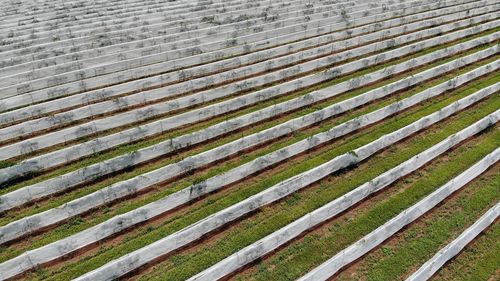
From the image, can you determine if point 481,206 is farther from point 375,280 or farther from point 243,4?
point 243,4

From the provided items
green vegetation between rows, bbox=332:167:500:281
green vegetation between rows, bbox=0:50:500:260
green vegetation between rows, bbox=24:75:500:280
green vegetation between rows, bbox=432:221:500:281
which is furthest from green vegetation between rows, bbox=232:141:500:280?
green vegetation between rows, bbox=0:50:500:260

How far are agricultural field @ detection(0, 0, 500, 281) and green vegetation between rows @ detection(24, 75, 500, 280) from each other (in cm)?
6

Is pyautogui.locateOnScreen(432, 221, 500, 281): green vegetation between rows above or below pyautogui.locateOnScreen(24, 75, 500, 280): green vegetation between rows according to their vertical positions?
below

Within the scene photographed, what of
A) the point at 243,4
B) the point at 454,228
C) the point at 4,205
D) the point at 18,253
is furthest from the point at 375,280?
the point at 243,4

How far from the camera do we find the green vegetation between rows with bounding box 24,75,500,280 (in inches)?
427

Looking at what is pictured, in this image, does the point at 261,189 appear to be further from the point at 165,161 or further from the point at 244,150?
the point at 165,161

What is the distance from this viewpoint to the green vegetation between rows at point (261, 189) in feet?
35.6

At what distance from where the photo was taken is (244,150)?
14680 mm

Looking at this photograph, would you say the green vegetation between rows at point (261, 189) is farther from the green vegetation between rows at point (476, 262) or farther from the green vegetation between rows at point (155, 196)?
the green vegetation between rows at point (476, 262)

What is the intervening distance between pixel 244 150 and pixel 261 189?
2123 millimetres

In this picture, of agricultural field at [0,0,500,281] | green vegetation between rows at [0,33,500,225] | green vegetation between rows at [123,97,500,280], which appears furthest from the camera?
green vegetation between rows at [0,33,500,225]

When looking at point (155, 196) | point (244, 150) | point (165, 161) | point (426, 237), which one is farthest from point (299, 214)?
point (165, 161)

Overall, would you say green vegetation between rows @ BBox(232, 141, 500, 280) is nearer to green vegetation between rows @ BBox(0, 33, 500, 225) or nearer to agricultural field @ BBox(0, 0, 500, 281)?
agricultural field @ BBox(0, 0, 500, 281)

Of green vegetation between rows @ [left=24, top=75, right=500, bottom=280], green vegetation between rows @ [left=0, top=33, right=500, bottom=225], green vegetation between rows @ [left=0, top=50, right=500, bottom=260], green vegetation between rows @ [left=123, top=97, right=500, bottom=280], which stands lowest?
green vegetation between rows @ [left=123, top=97, right=500, bottom=280]
